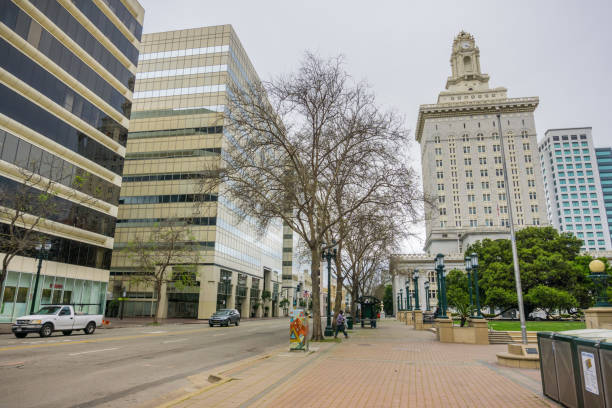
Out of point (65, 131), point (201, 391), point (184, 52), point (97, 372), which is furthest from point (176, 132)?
point (201, 391)

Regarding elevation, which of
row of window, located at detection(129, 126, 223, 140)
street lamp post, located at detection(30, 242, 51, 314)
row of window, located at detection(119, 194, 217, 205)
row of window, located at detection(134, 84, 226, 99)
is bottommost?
street lamp post, located at detection(30, 242, 51, 314)

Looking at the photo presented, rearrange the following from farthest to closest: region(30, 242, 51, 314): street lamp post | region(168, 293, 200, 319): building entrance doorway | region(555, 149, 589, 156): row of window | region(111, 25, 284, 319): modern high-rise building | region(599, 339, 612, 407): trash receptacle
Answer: region(555, 149, 589, 156): row of window < region(111, 25, 284, 319): modern high-rise building < region(168, 293, 200, 319): building entrance doorway < region(30, 242, 51, 314): street lamp post < region(599, 339, 612, 407): trash receptacle

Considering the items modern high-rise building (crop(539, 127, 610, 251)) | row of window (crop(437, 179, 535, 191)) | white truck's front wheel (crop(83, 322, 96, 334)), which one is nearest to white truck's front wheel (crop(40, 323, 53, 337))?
white truck's front wheel (crop(83, 322, 96, 334))

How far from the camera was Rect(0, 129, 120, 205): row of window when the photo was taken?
28.6 m

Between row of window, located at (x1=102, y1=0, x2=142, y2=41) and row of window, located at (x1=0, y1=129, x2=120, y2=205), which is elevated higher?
row of window, located at (x1=102, y1=0, x2=142, y2=41)

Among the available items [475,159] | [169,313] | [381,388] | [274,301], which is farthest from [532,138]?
[381,388]

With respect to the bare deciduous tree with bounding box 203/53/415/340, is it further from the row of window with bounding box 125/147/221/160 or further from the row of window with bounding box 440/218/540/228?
the row of window with bounding box 440/218/540/228

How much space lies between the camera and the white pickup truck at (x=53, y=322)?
61.5 feet

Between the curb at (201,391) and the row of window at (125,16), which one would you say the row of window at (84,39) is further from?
the curb at (201,391)

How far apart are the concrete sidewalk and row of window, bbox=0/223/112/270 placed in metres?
28.0

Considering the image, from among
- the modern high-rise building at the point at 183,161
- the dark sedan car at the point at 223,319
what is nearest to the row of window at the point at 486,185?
the modern high-rise building at the point at 183,161

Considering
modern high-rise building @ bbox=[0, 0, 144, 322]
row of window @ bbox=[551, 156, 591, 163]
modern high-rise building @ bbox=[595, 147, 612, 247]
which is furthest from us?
modern high-rise building @ bbox=[595, 147, 612, 247]

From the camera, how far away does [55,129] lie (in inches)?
1323

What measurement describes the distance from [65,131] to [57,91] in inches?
134
